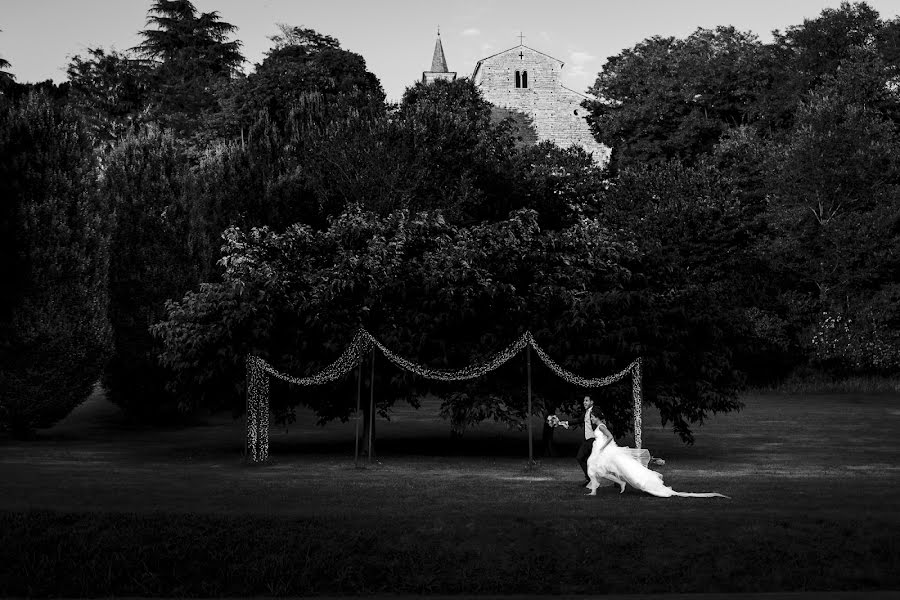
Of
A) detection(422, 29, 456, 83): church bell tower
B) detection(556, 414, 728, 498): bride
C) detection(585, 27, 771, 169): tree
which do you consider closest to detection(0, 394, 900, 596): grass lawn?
detection(556, 414, 728, 498): bride

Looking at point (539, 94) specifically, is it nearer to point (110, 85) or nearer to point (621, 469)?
point (110, 85)

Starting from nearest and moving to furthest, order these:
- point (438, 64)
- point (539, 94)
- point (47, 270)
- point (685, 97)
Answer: point (47, 270), point (685, 97), point (539, 94), point (438, 64)

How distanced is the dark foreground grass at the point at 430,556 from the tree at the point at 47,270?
23.7 meters

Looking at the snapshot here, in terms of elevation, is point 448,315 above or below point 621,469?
above

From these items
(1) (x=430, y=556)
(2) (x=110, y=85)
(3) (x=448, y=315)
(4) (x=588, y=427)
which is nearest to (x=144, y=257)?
(3) (x=448, y=315)

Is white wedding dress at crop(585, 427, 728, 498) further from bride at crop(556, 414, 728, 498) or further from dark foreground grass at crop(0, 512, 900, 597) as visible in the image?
dark foreground grass at crop(0, 512, 900, 597)

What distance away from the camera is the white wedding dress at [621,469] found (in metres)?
22.9

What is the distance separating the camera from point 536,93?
118750mm

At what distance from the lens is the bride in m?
22.9

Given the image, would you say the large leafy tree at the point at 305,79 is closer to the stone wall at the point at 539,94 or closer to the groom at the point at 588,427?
the stone wall at the point at 539,94

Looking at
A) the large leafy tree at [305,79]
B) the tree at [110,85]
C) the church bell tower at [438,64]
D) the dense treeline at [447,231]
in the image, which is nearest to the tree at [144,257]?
the dense treeline at [447,231]

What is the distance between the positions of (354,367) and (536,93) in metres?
89.9

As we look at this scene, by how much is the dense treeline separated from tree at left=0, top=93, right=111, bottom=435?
98 mm

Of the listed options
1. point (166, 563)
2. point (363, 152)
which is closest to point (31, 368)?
point (363, 152)
